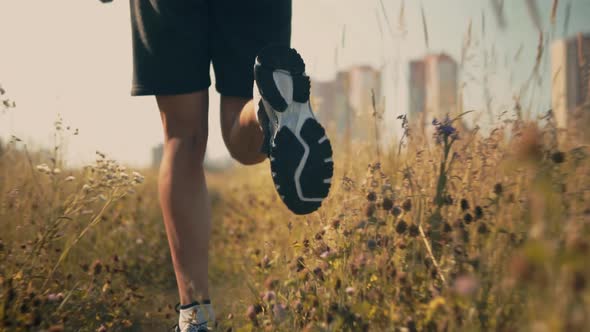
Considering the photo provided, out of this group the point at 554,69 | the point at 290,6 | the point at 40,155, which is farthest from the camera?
the point at 40,155

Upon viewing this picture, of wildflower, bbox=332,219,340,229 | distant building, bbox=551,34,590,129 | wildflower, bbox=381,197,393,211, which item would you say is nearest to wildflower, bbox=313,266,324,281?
wildflower, bbox=332,219,340,229

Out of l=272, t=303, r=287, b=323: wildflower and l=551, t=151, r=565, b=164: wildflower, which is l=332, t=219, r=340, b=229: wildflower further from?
l=551, t=151, r=565, b=164: wildflower

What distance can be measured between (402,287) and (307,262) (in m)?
0.58

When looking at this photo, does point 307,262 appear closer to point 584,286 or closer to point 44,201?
point 584,286

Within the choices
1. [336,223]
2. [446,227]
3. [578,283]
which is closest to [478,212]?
[446,227]

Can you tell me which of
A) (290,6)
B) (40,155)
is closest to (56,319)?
(290,6)

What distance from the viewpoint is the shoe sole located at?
5.95ft

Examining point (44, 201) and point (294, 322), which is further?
point (44, 201)

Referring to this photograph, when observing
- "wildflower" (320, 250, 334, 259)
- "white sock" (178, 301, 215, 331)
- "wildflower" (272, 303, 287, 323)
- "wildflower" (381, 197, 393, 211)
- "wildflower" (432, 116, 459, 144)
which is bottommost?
"white sock" (178, 301, 215, 331)

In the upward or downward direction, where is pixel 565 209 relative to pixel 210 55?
downward

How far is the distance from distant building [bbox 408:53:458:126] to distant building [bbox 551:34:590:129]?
40cm

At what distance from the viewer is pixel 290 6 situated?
91.9 inches

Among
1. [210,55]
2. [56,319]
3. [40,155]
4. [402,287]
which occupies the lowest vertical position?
[56,319]

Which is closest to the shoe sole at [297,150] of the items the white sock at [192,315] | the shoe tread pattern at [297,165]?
the shoe tread pattern at [297,165]
